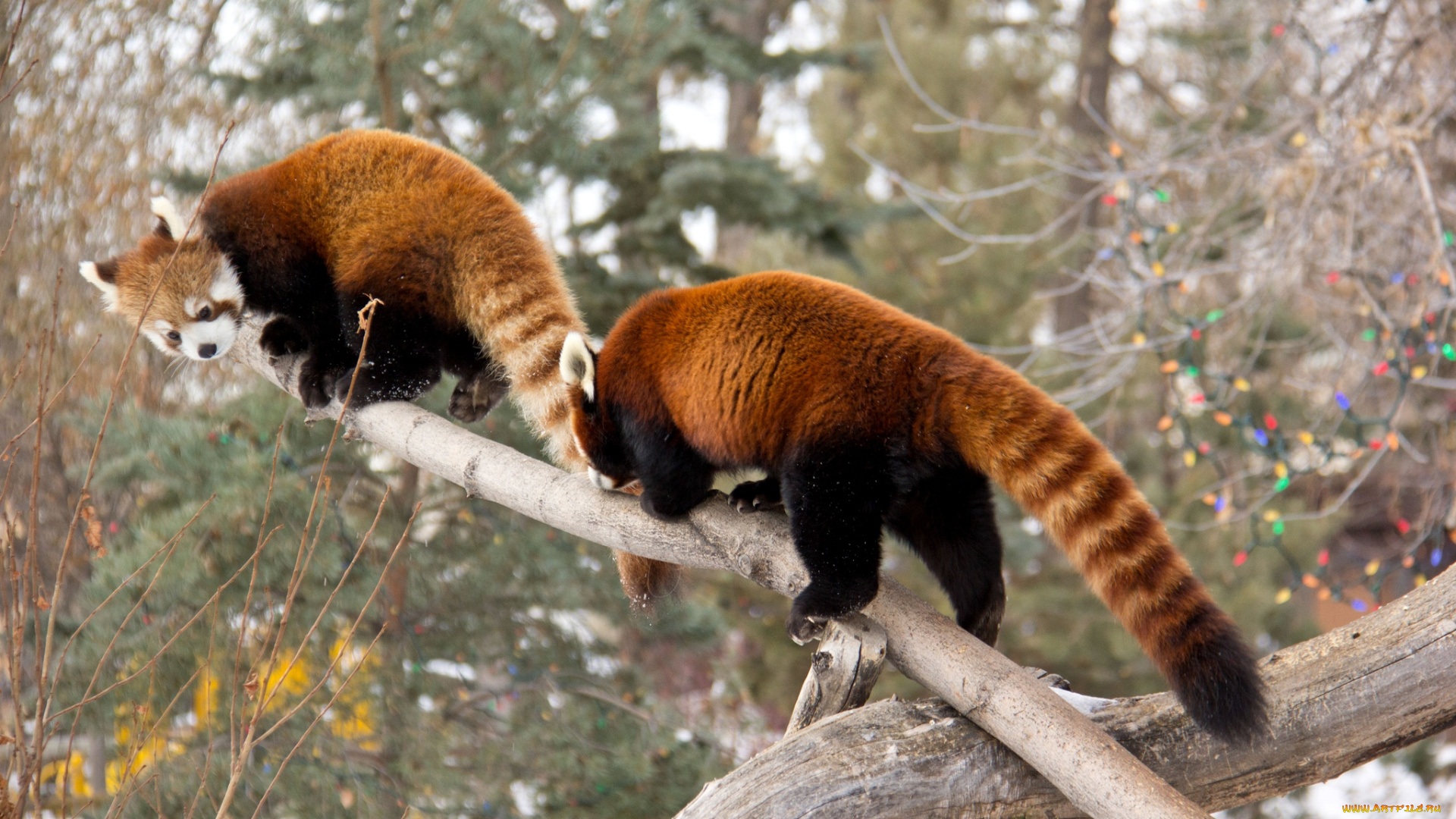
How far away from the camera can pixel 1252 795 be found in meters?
2.29

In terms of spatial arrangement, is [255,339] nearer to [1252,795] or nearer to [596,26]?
[596,26]

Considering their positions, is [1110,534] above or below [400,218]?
above

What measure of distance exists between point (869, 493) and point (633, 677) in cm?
365

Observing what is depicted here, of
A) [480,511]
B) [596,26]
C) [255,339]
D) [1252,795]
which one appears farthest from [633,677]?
[1252,795]

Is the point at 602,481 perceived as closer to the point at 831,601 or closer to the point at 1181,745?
the point at 831,601

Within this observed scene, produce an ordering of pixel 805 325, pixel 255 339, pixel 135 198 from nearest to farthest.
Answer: pixel 805 325 → pixel 255 339 → pixel 135 198

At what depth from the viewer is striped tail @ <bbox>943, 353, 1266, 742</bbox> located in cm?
184

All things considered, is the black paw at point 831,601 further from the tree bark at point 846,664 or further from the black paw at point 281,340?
the black paw at point 281,340

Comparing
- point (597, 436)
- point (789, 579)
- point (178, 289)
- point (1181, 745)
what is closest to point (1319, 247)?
point (1181, 745)

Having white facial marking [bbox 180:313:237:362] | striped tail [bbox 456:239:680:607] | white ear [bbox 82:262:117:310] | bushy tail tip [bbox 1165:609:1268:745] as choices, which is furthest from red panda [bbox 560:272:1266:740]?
white ear [bbox 82:262:117:310]

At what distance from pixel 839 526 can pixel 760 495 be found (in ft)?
1.49

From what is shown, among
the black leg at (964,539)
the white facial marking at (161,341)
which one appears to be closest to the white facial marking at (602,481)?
the black leg at (964,539)

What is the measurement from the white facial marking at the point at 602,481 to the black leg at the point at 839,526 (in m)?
0.62

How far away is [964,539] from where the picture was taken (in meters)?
2.56
